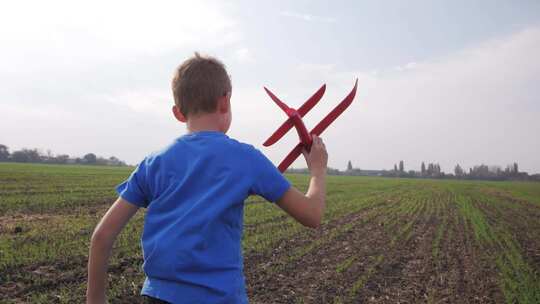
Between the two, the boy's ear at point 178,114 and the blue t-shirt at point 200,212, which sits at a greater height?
the boy's ear at point 178,114

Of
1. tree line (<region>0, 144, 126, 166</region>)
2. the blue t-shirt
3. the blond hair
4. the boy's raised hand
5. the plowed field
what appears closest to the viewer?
the blue t-shirt

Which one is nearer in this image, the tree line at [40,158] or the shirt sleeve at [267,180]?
the shirt sleeve at [267,180]

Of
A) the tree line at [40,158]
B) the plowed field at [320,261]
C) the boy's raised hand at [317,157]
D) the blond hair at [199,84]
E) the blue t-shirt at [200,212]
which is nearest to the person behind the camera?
the blue t-shirt at [200,212]

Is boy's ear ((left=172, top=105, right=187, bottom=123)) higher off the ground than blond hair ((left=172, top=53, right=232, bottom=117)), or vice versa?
blond hair ((left=172, top=53, right=232, bottom=117))

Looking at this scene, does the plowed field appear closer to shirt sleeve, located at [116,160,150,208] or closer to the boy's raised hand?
shirt sleeve, located at [116,160,150,208]

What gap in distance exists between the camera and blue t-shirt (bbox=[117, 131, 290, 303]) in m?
1.49

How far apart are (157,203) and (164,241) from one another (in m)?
0.14

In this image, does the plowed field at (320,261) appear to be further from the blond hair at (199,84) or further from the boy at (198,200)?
the blond hair at (199,84)

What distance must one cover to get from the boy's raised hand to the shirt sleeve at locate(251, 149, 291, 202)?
0.18 m

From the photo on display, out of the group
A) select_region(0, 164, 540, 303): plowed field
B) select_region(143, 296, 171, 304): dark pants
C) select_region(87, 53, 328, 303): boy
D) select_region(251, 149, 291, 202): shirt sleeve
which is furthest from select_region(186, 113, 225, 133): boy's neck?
select_region(0, 164, 540, 303): plowed field

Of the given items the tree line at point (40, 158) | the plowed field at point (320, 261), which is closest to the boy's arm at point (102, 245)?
the plowed field at point (320, 261)

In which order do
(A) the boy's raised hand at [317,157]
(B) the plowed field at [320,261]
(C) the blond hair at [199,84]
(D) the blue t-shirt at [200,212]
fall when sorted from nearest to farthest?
(D) the blue t-shirt at [200,212], (C) the blond hair at [199,84], (A) the boy's raised hand at [317,157], (B) the plowed field at [320,261]

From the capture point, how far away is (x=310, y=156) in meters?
1.73

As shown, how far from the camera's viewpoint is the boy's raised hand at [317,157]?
5.63ft
